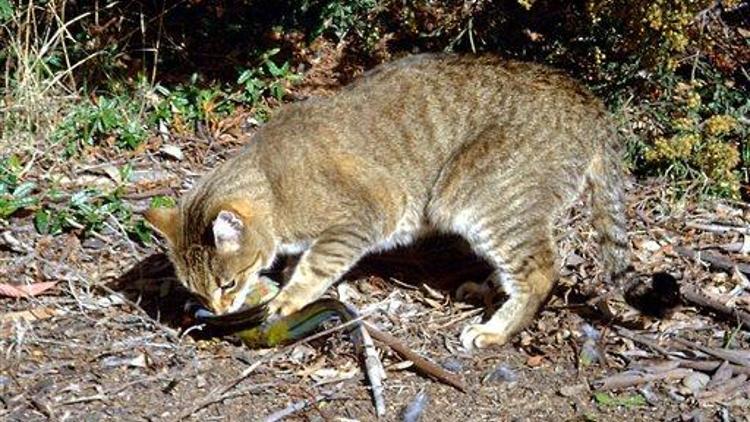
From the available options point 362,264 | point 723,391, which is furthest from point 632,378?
point 362,264

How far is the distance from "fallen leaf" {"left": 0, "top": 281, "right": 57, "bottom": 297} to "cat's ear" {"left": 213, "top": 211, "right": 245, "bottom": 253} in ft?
3.51

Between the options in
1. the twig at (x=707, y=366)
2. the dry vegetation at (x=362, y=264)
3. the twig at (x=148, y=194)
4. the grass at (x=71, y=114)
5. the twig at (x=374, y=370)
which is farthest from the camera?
the twig at (x=148, y=194)

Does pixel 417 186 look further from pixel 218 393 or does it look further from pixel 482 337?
pixel 218 393

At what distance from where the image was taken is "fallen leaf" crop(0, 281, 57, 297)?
226 inches

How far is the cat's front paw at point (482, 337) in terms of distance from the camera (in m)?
5.54

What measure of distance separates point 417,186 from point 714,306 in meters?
1.68

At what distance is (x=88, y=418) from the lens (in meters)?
4.86

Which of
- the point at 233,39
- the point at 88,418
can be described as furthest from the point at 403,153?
the point at 233,39

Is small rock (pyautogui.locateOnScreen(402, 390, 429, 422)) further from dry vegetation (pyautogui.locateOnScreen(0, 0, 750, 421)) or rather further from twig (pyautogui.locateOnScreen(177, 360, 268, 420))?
twig (pyautogui.locateOnScreen(177, 360, 268, 420))

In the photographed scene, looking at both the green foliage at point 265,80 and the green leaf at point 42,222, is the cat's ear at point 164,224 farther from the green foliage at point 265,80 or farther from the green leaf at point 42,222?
the green foliage at point 265,80

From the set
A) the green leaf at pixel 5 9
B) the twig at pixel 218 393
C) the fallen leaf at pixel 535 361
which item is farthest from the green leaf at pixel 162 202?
the fallen leaf at pixel 535 361

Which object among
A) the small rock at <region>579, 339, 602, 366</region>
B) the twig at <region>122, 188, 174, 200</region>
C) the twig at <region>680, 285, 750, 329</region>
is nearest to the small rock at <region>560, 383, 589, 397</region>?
the small rock at <region>579, 339, 602, 366</region>

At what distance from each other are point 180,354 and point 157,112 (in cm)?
255

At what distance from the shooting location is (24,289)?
5.77m
